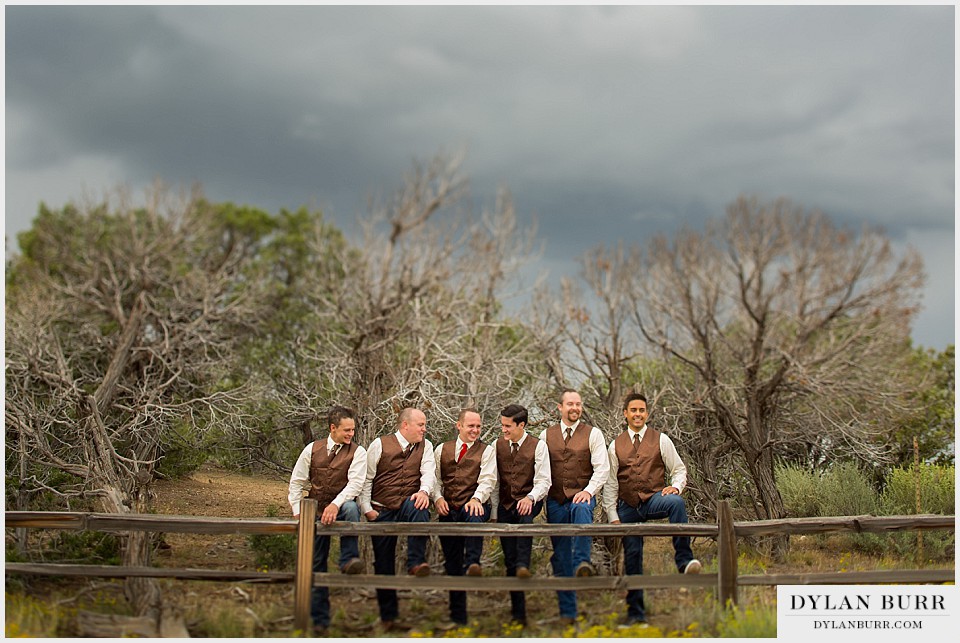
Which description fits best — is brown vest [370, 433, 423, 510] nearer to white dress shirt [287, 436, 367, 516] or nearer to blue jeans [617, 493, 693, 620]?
white dress shirt [287, 436, 367, 516]

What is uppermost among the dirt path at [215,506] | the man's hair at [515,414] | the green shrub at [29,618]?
the man's hair at [515,414]

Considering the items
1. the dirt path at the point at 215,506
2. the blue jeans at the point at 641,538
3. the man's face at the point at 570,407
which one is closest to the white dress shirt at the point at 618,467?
the blue jeans at the point at 641,538

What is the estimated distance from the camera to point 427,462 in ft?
21.6

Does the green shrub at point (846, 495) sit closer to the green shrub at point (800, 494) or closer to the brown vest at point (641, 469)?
the green shrub at point (800, 494)

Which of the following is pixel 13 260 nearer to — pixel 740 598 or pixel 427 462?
pixel 427 462

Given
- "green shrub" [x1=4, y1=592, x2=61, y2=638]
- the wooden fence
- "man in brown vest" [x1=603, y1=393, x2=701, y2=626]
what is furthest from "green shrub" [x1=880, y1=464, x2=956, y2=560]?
"green shrub" [x1=4, y1=592, x2=61, y2=638]

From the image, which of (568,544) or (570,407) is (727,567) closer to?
(568,544)

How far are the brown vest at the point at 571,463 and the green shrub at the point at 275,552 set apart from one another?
402cm

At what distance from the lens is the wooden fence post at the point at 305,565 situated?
247 inches

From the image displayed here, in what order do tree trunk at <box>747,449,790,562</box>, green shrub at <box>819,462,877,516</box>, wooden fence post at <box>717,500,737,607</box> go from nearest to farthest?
wooden fence post at <box>717,500,737,607</box> < green shrub at <box>819,462,877,516</box> < tree trunk at <box>747,449,790,562</box>

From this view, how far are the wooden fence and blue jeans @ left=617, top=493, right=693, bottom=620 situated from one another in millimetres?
164

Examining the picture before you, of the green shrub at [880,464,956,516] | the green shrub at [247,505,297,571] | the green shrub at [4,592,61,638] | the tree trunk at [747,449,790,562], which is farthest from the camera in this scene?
the tree trunk at [747,449,790,562]

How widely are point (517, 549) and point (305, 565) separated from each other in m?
1.73

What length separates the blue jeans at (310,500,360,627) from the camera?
21.1 feet
